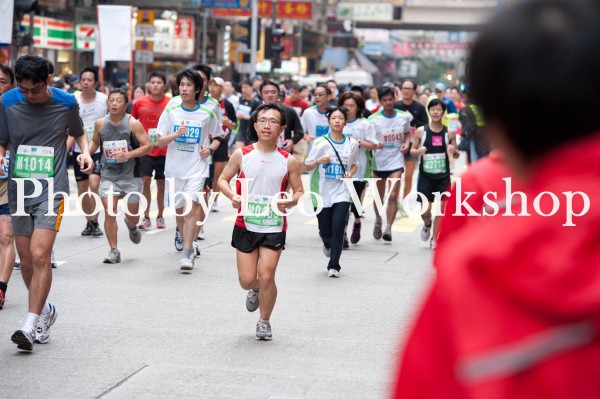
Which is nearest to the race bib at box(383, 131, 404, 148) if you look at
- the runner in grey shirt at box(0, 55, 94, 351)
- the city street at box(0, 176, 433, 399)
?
the city street at box(0, 176, 433, 399)

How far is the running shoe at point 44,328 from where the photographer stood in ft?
23.6

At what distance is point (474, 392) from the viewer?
5.01 ft

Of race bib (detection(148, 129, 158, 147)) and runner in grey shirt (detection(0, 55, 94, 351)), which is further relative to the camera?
race bib (detection(148, 129, 158, 147))

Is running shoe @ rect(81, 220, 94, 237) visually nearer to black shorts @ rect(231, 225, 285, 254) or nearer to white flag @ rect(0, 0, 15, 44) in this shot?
white flag @ rect(0, 0, 15, 44)

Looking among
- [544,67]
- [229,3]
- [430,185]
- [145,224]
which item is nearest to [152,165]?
[145,224]

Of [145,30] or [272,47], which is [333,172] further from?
[272,47]

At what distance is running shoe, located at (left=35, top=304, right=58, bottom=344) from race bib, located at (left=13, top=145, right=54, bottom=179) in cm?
92

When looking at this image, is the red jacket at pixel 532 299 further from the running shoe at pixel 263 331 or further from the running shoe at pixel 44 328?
the running shoe at pixel 263 331

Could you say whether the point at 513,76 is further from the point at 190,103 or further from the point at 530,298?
the point at 190,103

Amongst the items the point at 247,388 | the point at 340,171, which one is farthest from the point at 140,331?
the point at 340,171

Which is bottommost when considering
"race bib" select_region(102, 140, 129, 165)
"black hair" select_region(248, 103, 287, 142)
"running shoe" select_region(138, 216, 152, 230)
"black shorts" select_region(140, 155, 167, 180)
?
→ "running shoe" select_region(138, 216, 152, 230)

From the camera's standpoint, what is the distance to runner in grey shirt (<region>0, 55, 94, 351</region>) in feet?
23.7

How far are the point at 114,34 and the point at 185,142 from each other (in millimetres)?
9040

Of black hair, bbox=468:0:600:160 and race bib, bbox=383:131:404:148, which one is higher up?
black hair, bbox=468:0:600:160
